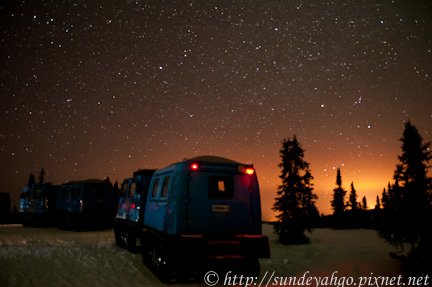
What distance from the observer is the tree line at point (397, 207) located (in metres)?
9.44

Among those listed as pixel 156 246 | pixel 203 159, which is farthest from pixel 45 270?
pixel 203 159

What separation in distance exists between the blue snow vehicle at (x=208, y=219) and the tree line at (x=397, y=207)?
3600mm

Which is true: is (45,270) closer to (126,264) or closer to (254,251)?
(126,264)

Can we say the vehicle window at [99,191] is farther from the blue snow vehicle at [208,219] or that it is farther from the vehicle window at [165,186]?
the blue snow vehicle at [208,219]

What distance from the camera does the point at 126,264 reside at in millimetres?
11281

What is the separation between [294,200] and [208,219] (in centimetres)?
1242

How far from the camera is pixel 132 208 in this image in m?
13.2

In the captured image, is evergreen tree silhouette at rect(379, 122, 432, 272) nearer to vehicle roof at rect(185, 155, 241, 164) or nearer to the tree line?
the tree line

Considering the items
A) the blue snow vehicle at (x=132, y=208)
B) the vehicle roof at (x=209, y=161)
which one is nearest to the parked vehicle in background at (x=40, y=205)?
the blue snow vehicle at (x=132, y=208)

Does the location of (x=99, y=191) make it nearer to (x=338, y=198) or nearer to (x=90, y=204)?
(x=90, y=204)

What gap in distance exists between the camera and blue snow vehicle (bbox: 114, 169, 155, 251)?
1245 cm

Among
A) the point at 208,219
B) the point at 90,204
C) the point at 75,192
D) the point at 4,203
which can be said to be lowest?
the point at 4,203

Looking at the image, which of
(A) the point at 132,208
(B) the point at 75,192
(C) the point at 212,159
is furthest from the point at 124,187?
(B) the point at 75,192

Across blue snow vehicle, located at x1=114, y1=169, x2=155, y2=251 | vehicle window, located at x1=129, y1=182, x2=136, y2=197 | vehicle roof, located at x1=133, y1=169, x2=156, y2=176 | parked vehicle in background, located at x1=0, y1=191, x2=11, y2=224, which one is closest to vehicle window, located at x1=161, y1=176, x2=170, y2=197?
blue snow vehicle, located at x1=114, y1=169, x2=155, y2=251
